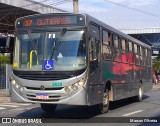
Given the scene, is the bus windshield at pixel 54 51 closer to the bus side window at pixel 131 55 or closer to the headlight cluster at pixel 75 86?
the headlight cluster at pixel 75 86

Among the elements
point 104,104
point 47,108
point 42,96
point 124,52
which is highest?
point 124,52

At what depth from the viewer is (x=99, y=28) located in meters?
12.3

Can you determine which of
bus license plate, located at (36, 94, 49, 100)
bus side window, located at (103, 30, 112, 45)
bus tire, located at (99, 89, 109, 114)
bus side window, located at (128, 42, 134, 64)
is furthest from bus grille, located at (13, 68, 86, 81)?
bus side window, located at (128, 42, 134, 64)

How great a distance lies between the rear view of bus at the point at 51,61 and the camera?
10.7m

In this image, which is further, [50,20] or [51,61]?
[50,20]

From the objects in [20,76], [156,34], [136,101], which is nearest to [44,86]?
[20,76]

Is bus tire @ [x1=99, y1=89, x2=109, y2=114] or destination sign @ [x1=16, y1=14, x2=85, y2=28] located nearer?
destination sign @ [x1=16, y1=14, x2=85, y2=28]

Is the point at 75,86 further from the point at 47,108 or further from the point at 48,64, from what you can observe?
the point at 47,108

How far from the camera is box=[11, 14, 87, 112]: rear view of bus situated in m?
10.7

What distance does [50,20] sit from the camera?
1147cm

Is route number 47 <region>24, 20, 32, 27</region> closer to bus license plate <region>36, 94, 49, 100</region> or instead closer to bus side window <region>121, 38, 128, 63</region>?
bus license plate <region>36, 94, 49, 100</region>

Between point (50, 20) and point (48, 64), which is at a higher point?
point (50, 20)

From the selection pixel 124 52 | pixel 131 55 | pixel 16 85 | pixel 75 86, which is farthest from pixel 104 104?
pixel 131 55

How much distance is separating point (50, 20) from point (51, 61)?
1378mm
